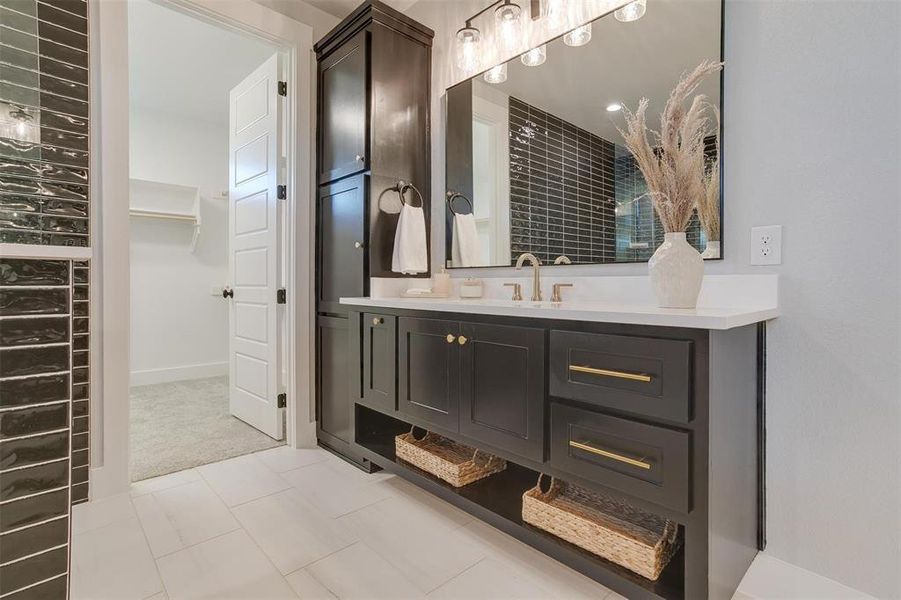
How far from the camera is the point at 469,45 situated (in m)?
2.27

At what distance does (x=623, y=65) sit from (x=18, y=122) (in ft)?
6.62

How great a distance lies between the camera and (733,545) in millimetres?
1265

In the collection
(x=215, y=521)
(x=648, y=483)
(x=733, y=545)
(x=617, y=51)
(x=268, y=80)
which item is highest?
(x=268, y=80)

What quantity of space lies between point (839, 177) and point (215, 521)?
98.1 inches

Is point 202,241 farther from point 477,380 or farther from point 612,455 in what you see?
point 612,455

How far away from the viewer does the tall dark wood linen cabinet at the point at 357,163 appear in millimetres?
2320

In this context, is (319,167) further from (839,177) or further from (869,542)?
(869,542)

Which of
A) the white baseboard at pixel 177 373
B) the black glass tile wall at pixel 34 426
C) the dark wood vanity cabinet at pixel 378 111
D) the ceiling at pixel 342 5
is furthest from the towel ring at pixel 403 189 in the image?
the white baseboard at pixel 177 373

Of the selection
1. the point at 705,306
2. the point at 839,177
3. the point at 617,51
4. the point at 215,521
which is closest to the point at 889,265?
the point at 839,177

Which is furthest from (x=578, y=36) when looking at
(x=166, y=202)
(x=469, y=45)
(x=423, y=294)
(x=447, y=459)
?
(x=166, y=202)

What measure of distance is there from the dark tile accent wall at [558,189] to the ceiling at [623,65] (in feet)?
0.22

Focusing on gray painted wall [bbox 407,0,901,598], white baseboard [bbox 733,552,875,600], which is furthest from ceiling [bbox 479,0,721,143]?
white baseboard [bbox 733,552,875,600]

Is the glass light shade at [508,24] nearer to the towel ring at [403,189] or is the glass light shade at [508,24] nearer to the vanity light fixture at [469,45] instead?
the vanity light fixture at [469,45]

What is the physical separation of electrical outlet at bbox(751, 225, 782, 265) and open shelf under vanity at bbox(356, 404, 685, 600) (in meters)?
0.96
